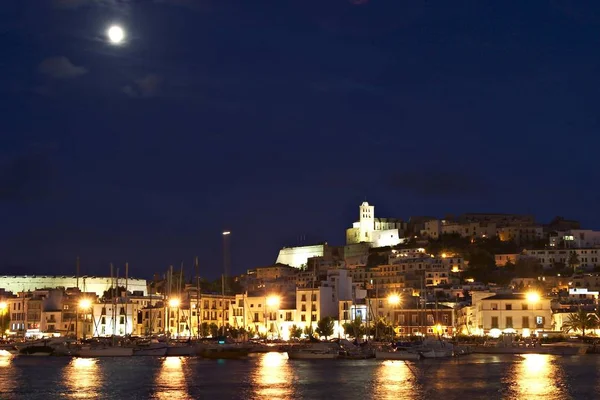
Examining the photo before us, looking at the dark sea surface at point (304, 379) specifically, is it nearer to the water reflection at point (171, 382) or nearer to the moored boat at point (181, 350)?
the water reflection at point (171, 382)

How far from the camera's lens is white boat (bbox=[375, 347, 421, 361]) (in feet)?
224

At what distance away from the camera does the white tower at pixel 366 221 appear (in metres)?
169

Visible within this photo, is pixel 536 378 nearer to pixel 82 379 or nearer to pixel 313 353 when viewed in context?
pixel 313 353

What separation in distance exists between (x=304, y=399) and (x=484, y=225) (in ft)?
380

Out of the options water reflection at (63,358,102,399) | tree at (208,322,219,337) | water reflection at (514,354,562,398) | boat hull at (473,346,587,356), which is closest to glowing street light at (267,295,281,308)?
tree at (208,322,219,337)

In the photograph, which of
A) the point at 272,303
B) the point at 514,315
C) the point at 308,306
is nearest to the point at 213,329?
the point at 272,303

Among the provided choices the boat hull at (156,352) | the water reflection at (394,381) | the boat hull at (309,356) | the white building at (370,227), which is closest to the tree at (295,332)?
the boat hull at (156,352)

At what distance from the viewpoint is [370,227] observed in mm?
170500

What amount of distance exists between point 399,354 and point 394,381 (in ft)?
57.7

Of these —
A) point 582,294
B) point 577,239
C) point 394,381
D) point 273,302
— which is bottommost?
point 394,381

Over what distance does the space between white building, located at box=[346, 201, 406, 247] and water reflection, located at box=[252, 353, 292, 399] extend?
9634 centimetres

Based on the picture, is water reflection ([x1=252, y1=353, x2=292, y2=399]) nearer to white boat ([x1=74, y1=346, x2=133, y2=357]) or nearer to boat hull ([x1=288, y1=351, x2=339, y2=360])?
boat hull ([x1=288, y1=351, x2=339, y2=360])

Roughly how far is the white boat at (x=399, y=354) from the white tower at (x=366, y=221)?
99.2 meters

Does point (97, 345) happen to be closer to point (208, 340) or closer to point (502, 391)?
point (208, 340)
